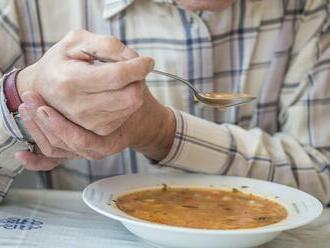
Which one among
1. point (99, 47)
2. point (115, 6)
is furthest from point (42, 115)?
point (115, 6)

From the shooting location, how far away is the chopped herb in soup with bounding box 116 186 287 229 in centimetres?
85

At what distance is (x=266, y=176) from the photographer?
118 centimetres

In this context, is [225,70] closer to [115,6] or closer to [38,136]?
[115,6]

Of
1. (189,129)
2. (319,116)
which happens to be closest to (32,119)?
(189,129)

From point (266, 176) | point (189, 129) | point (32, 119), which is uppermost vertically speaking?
point (32, 119)

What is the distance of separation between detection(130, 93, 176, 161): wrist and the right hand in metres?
0.14

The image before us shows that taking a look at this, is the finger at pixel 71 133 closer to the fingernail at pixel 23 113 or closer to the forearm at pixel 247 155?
the fingernail at pixel 23 113

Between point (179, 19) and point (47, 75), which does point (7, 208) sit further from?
point (179, 19)

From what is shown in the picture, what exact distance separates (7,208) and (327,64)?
2.30 ft

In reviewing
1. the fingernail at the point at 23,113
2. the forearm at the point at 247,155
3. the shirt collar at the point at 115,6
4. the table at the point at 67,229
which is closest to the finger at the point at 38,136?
the fingernail at the point at 23,113

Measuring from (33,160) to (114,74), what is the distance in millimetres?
287

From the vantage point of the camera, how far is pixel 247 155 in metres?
1.17

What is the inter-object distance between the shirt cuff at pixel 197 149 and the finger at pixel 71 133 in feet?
0.62

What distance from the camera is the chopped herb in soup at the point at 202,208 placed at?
33.6 inches
